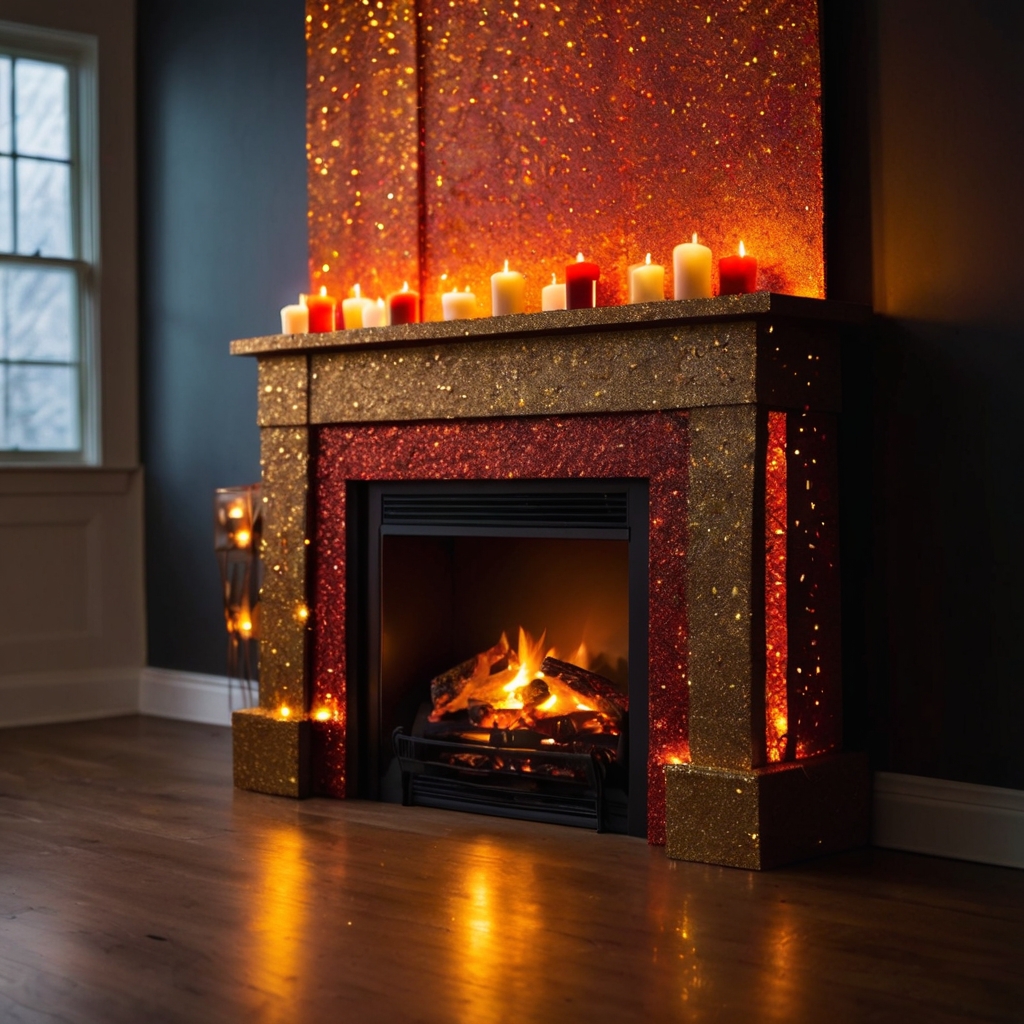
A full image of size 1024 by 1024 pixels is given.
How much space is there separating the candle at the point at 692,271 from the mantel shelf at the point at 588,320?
10 cm

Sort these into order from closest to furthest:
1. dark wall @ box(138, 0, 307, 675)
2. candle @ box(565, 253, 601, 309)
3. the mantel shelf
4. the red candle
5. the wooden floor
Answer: the wooden floor, the mantel shelf, the red candle, candle @ box(565, 253, 601, 309), dark wall @ box(138, 0, 307, 675)

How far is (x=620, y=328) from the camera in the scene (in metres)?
3.08

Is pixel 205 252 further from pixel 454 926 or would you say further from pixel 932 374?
pixel 454 926

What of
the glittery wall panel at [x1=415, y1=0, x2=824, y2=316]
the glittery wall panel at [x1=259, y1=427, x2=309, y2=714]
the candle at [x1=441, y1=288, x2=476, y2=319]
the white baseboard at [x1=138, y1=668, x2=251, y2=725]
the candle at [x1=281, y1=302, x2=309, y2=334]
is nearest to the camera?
the glittery wall panel at [x1=415, y1=0, x2=824, y2=316]

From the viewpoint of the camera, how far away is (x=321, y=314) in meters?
3.73

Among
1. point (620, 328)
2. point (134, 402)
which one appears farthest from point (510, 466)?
point (134, 402)

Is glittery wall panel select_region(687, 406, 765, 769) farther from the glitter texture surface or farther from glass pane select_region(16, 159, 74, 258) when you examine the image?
glass pane select_region(16, 159, 74, 258)

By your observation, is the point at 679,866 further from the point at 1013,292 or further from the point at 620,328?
the point at 1013,292

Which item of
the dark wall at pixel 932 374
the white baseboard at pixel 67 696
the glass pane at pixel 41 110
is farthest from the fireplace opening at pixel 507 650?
the glass pane at pixel 41 110

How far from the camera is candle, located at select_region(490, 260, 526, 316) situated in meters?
3.37

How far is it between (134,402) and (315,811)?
2.12 metres

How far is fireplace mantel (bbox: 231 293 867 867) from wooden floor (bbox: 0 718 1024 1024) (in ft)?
0.43

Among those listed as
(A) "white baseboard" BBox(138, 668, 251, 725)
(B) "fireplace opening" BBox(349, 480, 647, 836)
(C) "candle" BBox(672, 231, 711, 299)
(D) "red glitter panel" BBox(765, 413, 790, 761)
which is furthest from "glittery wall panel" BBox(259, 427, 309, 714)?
(D) "red glitter panel" BBox(765, 413, 790, 761)

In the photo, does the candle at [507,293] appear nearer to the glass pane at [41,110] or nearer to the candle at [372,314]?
the candle at [372,314]
